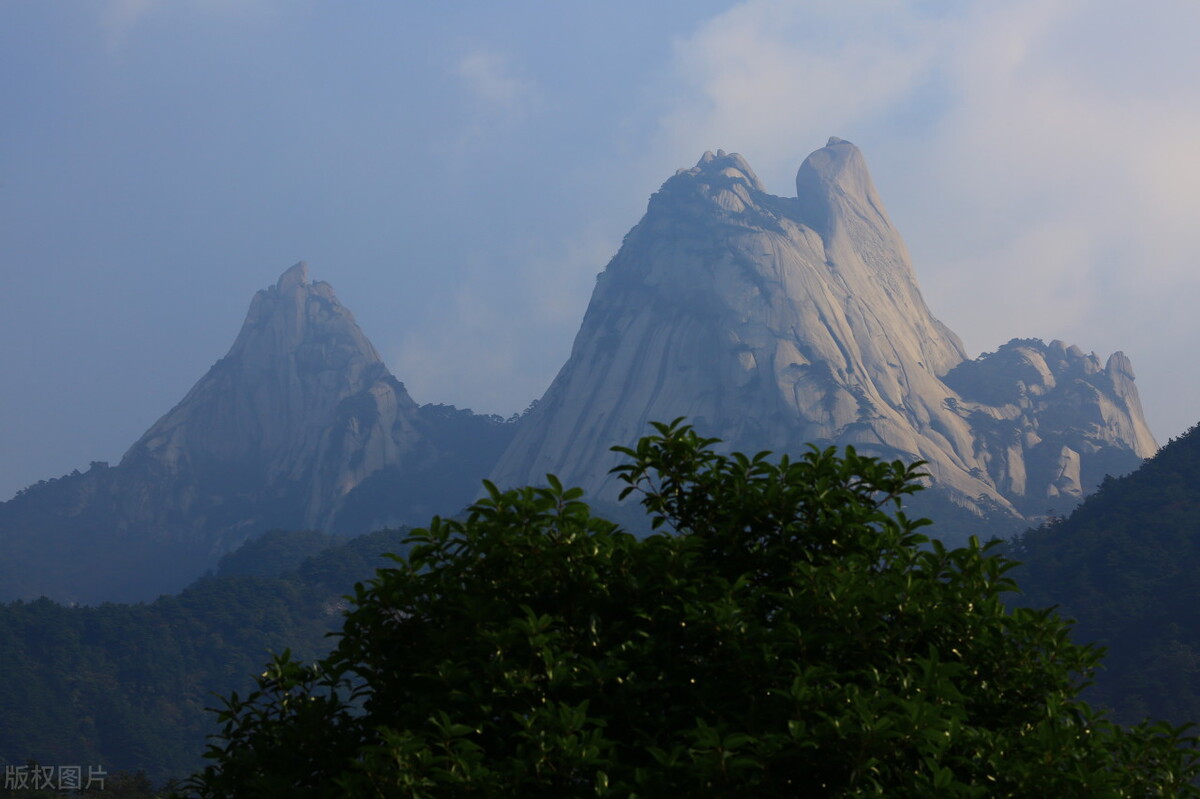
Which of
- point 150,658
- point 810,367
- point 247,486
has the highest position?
point 247,486

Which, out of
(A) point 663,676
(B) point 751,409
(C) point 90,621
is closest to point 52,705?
(C) point 90,621

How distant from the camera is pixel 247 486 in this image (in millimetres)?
192000

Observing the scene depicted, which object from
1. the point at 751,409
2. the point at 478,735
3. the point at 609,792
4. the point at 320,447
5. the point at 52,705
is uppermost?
the point at 320,447

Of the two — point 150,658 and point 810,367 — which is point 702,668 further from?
point 810,367

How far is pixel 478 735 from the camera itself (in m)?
7.19

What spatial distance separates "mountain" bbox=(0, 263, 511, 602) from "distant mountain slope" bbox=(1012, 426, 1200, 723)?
10550 centimetres

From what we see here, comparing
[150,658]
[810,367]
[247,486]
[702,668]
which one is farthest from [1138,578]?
[247,486]

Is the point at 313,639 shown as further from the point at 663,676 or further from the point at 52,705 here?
the point at 663,676

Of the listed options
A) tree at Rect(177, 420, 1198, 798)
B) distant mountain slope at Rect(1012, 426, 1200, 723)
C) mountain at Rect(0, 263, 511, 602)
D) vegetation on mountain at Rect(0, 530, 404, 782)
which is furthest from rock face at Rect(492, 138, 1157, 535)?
tree at Rect(177, 420, 1198, 798)

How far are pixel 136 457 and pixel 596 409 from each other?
86.5m

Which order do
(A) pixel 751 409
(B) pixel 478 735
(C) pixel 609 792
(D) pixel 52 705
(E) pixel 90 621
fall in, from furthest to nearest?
1. (A) pixel 751 409
2. (E) pixel 90 621
3. (D) pixel 52 705
4. (B) pixel 478 735
5. (C) pixel 609 792

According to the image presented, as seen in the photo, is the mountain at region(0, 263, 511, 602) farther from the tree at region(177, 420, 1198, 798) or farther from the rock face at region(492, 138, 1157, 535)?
the tree at region(177, 420, 1198, 798)

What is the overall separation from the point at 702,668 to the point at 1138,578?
76555mm

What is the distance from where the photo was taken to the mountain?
178 metres
